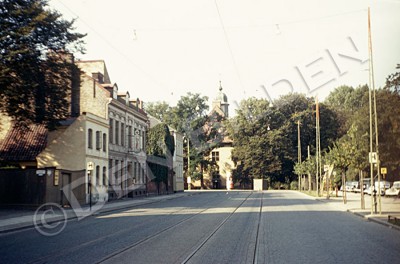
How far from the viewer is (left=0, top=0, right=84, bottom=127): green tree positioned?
22656 mm

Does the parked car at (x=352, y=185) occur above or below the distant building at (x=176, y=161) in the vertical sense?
below

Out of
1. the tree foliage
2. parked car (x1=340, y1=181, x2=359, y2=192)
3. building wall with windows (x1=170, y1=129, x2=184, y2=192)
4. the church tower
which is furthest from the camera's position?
the church tower

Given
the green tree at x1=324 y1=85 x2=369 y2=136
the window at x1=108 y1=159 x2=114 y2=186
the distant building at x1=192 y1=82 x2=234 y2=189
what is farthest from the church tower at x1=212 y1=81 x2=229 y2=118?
the window at x1=108 y1=159 x2=114 y2=186

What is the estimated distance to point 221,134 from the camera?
330ft

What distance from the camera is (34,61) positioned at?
79.7 ft

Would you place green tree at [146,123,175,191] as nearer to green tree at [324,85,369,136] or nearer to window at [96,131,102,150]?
window at [96,131,102,150]

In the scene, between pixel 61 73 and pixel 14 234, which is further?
pixel 61 73

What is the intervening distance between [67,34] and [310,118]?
6669 cm

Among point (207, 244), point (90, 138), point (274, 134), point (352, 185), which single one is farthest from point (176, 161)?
point (207, 244)

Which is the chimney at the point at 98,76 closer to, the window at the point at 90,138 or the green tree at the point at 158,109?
the window at the point at 90,138

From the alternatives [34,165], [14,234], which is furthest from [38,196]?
[14,234]

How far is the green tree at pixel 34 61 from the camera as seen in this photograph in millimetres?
22656

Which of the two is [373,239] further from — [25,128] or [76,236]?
[25,128]

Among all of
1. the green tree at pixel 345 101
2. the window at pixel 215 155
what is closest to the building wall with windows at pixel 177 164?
the window at pixel 215 155
